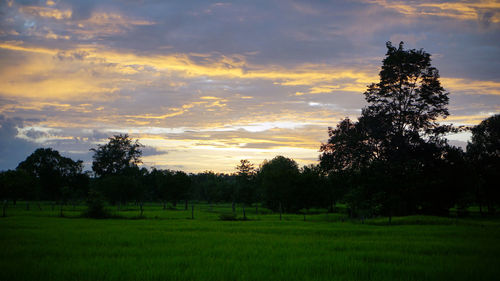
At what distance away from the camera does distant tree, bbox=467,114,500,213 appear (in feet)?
178

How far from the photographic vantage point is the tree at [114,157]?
96125 mm

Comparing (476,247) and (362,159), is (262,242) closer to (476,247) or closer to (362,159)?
Answer: (476,247)

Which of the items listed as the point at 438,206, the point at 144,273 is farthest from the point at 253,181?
the point at 144,273

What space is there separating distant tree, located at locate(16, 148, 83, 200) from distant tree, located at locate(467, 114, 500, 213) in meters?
100

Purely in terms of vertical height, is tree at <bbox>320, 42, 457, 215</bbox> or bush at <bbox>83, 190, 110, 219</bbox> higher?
tree at <bbox>320, 42, 457, 215</bbox>

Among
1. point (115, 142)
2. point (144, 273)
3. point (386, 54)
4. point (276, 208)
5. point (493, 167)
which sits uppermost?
point (386, 54)

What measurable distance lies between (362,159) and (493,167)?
26.8m

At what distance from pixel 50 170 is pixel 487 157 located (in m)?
106

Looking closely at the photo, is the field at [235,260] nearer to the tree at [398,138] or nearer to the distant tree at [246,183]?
the tree at [398,138]

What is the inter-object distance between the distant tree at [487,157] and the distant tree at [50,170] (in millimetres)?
100202

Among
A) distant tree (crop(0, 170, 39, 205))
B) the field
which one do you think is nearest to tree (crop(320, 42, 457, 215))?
the field

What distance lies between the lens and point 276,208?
66.5m

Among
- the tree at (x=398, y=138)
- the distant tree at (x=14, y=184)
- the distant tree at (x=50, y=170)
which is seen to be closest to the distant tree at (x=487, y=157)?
the tree at (x=398, y=138)

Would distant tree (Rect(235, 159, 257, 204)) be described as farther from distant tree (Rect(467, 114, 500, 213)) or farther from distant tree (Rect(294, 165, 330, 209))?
distant tree (Rect(467, 114, 500, 213))
